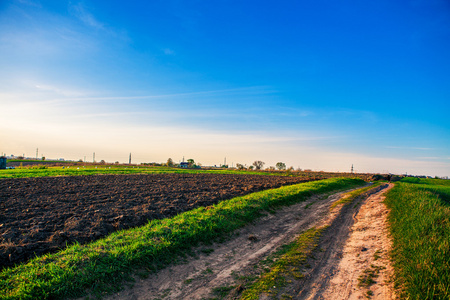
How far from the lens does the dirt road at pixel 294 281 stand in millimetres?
4652

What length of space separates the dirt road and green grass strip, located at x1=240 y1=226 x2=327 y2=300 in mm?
178

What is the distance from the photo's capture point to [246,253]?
264 inches

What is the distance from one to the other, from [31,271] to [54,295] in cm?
97

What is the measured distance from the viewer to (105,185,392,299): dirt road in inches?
183

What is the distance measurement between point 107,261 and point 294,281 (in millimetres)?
4402

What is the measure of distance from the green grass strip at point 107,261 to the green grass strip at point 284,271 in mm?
2403

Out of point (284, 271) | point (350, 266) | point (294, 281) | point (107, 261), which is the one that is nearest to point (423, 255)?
point (350, 266)

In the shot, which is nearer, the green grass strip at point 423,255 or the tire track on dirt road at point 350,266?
the green grass strip at point 423,255

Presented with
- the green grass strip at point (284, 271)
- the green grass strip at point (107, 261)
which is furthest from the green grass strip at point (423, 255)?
the green grass strip at point (107, 261)

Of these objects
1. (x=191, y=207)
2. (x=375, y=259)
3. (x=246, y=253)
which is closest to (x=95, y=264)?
(x=246, y=253)

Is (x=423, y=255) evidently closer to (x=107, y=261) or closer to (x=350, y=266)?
(x=350, y=266)

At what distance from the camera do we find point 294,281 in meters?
5.00

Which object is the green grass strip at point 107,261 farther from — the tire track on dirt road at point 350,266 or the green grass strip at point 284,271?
the tire track on dirt road at point 350,266

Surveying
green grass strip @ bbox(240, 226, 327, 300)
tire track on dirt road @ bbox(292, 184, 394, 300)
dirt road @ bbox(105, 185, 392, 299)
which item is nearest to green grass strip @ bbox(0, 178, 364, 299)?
dirt road @ bbox(105, 185, 392, 299)
